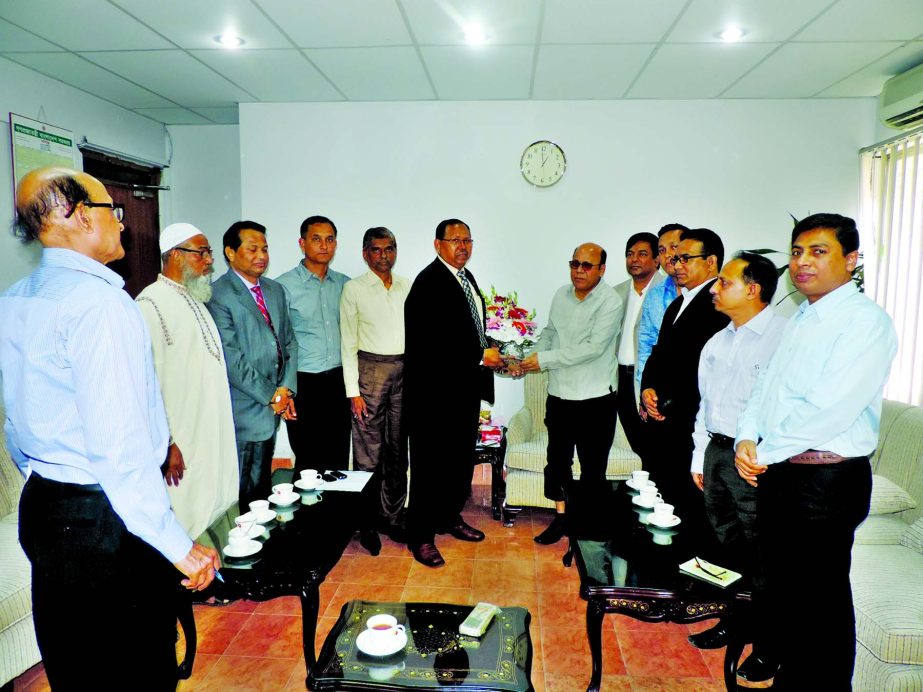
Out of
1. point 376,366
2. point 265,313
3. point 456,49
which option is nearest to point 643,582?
point 376,366

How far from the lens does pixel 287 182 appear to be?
15.0 feet

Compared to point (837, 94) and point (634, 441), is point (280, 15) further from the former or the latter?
point (837, 94)

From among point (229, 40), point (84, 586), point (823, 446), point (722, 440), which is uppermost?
point (229, 40)

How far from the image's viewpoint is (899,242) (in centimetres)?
403

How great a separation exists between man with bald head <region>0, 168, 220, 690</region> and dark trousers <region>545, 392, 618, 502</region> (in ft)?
7.67

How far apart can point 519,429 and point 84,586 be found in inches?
110

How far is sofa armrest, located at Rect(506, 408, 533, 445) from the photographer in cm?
378

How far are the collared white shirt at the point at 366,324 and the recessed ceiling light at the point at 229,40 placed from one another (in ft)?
4.96

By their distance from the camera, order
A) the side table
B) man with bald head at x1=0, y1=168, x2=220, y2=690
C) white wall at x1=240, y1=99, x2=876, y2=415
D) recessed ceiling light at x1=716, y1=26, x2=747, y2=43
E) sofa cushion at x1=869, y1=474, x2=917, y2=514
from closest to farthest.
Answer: man with bald head at x1=0, y1=168, x2=220, y2=690 < the side table < sofa cushion at x1=869, y1=474, x2=917, y2=514 < recessed ceiling light at x1=716, y1=26, x2=747, y2=43 < white wall at x1=240, y1=99, x2=876, y2=415

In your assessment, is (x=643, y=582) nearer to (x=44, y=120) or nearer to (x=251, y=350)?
(x=251, y=350)

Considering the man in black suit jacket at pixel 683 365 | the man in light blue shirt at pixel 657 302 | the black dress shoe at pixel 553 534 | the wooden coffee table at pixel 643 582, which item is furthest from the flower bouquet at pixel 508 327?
the wooden coffee table at pixel 643 582

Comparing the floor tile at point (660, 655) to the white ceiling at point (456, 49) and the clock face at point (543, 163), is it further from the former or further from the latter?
the clock face at point (543, 163)

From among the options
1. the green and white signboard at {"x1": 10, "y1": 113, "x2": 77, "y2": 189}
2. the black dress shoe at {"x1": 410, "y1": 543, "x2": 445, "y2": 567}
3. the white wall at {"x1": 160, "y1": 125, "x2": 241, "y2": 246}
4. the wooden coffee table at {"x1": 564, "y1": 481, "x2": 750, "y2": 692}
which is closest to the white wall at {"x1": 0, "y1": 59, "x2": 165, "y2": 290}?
the green and white signboard at {"x1": 10, "y1": 113, "x2": 77, "y2": 189}

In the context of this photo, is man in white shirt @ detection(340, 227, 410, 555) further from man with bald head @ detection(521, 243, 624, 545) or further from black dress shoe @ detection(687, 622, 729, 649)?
black dress shoe @ detection(687, 622, 729, 649)
